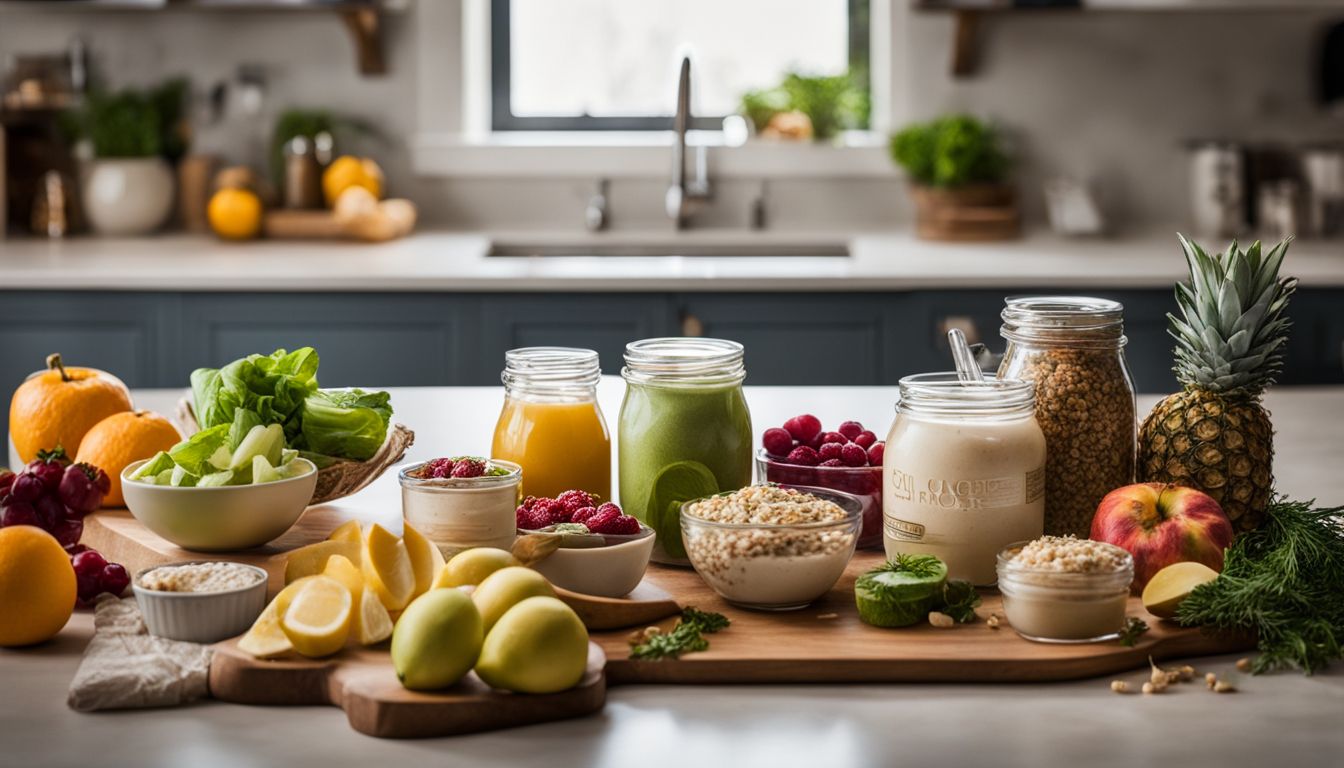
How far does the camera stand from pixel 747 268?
349 centimetres

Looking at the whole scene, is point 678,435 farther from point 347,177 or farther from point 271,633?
point 347,177

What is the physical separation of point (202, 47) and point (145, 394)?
2.07 m

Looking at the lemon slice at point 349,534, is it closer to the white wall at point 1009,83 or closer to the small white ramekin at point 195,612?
the small white ramekin at point 195,612

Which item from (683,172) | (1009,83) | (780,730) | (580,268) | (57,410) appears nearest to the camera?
(780,730)

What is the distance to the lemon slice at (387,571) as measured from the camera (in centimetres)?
130

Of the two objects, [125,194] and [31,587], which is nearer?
[31,587]

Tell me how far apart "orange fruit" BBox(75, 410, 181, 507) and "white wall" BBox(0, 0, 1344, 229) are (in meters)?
2.63

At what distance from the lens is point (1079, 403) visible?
149 centimetres

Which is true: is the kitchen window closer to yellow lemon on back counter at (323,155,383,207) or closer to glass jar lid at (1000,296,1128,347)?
yellow lemon on back counter at (323,155,383,207)

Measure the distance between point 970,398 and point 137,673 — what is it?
0.77 m

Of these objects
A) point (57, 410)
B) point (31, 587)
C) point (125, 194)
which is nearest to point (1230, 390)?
point (31, 587)

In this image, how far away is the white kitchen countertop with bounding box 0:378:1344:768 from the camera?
1.08 metres

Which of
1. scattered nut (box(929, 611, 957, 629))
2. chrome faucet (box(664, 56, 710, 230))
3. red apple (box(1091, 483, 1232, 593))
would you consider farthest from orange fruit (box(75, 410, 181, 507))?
chrome faucet (box(664, 56, 710, 230))

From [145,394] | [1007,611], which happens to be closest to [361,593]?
[1007,611]
